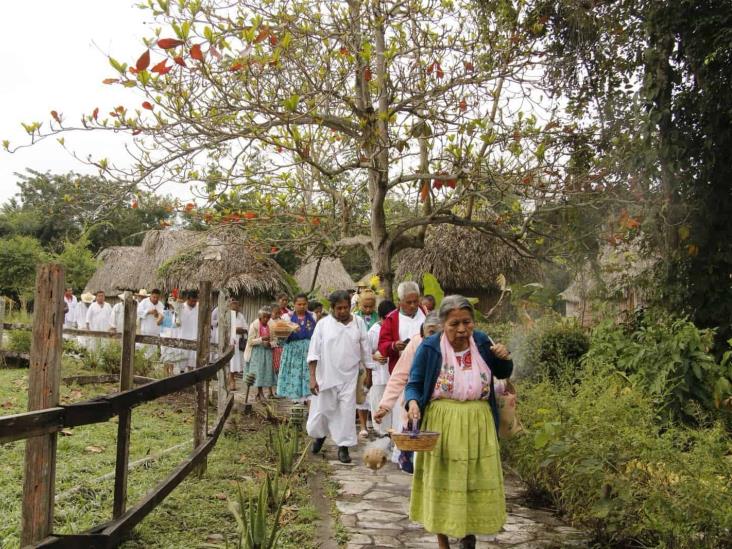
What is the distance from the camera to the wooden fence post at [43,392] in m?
2.99

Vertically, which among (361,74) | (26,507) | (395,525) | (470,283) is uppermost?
(361,74)

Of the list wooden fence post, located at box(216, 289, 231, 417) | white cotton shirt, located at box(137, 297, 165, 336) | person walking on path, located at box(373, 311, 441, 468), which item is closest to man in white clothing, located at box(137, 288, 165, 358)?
white cotton shirt, located at box(137, 297, 165, 336)

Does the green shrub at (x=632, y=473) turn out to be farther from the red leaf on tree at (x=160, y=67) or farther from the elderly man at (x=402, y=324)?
the red leaf on tree at (x=160, y=67)

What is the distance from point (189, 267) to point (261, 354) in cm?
749

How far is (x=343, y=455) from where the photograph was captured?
25.3 feet

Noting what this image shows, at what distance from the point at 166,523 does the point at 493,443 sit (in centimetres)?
229

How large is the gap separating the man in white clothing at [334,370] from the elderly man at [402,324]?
26.5 inches

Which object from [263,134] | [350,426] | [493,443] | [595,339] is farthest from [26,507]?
[595,339]

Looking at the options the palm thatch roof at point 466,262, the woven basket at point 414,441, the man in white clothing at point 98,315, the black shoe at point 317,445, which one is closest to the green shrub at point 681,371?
the woven basket at point 414,441

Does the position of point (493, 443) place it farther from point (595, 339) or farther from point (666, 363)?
point (595, 339)

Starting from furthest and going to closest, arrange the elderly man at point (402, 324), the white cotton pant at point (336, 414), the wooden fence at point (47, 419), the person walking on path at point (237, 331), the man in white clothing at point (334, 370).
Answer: the person walking on path at point (237, 331), the man in white clothing at point (334, 370), the white cotton pant at point (336, 414), the elderly man at point (402, 324), the wooden fence at point (47, 419)

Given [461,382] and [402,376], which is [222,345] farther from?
[461,382]

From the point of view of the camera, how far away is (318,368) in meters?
8.15

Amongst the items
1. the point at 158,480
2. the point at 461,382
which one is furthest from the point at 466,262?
the point at 461,382
